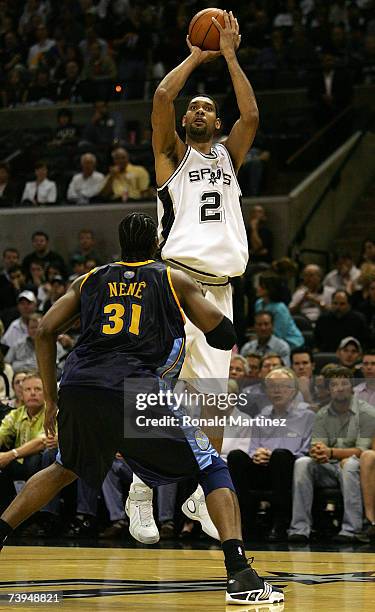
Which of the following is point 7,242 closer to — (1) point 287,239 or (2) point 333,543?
(1) point 287,239

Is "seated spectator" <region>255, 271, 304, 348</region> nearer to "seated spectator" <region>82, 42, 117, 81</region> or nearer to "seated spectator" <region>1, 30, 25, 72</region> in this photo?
"seated spectator" <region>82, 42, 117, 81</region>

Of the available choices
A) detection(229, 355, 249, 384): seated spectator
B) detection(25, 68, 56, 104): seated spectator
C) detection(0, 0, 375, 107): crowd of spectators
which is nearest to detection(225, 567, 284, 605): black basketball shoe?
detection(229, 355, 249, 384): seated spectator

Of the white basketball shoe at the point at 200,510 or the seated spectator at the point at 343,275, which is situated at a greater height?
the white basketball shoe at the point at 200,510

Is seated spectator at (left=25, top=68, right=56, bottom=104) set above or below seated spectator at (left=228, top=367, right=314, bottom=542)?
above

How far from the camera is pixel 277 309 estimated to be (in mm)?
12000

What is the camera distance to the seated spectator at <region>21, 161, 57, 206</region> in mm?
15992

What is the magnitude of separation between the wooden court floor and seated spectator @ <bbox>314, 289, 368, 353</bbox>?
3.94 m

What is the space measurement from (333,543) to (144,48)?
1197 cm

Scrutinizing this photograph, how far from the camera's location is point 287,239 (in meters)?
15.2

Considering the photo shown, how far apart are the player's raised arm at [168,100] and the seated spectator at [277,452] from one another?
3.39m

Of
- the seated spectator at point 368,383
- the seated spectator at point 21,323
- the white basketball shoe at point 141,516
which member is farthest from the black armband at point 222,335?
the seated spectator at point 21,323

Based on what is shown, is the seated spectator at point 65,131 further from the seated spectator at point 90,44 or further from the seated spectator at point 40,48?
the seated spectator at point 40,48

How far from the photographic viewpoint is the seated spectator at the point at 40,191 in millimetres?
15992

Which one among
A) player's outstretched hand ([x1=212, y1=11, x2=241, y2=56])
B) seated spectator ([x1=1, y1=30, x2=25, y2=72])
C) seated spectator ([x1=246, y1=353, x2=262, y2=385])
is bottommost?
seated spectator ([x1=246, y1=353, x2=262, y2=385])
